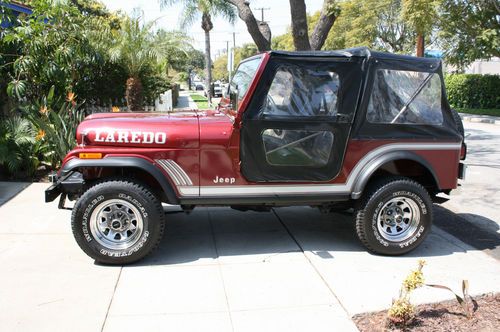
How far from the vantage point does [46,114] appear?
7957 millimetres

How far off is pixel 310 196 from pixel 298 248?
0.63 meters

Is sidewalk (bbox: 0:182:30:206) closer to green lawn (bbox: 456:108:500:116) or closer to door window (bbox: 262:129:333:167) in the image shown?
door window (bbox: 262:129:333:167)

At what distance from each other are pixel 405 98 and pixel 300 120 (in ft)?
3.76

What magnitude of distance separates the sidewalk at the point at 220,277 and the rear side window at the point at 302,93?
1.42 meters

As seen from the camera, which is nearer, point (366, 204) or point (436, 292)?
point (436, 292)

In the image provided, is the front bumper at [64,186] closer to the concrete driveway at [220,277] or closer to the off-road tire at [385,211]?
the concrete driveway at [220,277]

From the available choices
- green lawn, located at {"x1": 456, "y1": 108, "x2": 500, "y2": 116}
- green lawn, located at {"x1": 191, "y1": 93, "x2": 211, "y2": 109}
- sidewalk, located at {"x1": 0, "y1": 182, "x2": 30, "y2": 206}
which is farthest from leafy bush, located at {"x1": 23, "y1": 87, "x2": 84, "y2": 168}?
green lawn, located at {"x1": 456, "y1": 108, "x2": 500, "y2": 116}

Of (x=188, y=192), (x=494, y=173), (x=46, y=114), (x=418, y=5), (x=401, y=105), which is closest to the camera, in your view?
(x=188, y=192)

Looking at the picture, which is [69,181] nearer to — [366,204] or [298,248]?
[298,248]

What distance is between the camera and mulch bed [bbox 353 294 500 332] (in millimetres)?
3379

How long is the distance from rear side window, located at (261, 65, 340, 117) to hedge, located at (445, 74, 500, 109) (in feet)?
71.8

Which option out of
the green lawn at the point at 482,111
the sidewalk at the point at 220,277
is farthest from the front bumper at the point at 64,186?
the green lawn at the point at 482,111

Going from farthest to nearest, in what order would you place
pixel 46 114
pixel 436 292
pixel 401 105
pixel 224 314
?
pixel 46 114 < pixel 401 105 < pixel 436 292 < pixel 224 314

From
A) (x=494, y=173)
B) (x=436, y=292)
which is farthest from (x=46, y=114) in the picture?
(x=494, y=173)
